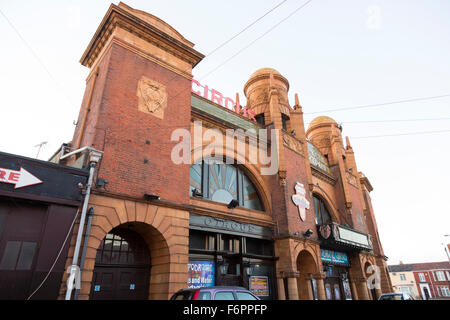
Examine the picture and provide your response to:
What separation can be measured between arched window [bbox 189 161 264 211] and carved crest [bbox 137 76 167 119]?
11.7 ft

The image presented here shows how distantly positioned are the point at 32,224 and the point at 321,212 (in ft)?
69.4

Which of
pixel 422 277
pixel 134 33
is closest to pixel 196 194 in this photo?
pixel 134 33

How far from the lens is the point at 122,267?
34.9ft

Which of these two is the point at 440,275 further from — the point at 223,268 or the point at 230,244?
the point at 223,268

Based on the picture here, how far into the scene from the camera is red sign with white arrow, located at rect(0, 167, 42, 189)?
26.1 ft

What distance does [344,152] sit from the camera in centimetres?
3103

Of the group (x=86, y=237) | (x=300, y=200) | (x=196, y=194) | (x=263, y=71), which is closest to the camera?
(x=86, y=237)

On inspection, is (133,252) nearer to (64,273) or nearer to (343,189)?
(64,273)

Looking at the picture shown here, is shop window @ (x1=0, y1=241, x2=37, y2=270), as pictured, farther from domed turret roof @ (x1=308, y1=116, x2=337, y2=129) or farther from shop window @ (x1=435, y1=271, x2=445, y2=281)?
shop window @ (x1=435, y1=271, x2=445, y2=281)

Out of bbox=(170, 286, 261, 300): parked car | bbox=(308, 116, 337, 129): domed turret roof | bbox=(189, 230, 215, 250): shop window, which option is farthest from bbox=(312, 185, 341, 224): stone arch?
bbox=(170, 286, 261, 300): parked car

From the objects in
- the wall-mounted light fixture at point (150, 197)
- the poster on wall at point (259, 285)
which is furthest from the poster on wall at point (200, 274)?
the wall-mounted light fixture at point (150, 197)

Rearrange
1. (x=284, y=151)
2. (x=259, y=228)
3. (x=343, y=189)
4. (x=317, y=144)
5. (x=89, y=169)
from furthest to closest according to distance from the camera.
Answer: (x=317, y=144) < (x=343, y=189) < (x=284, y=151) < (x=259, y=228) < (x=89, y=169)

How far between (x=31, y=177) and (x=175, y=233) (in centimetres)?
542
